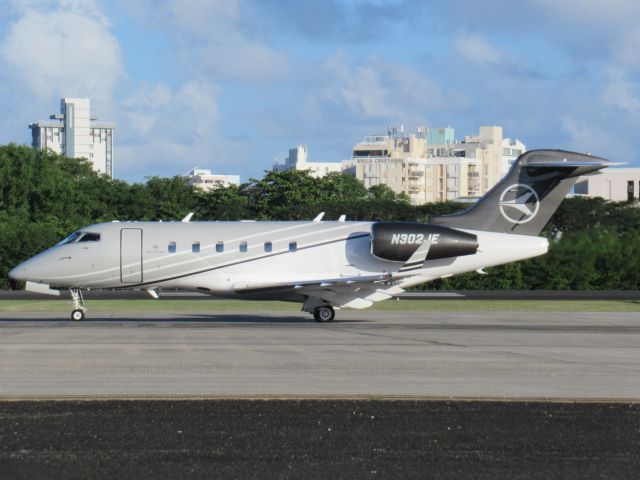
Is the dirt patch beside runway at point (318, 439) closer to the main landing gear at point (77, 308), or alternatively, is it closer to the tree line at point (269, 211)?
the main landing gear at point (77, 308)

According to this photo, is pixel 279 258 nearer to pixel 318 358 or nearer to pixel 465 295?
pixel 318 358

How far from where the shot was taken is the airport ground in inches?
452

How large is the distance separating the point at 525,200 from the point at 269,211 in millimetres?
65068

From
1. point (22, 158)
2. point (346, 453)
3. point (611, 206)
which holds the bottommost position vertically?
point (346, 453)

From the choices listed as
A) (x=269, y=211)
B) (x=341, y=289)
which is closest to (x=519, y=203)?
(x=341, y=289)

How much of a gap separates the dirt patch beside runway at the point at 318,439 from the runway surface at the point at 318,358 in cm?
135

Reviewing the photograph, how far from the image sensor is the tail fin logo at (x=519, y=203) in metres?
36.0

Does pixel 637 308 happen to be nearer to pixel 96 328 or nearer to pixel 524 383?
pixel 96 328

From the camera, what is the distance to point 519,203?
36.1 metres

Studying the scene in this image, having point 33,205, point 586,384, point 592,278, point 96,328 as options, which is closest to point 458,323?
point 96,328

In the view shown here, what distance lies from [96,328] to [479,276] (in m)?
35.3

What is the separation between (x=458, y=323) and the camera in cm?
3347

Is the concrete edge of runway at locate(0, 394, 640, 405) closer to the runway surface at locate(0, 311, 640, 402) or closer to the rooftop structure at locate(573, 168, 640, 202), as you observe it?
the runway surface at locate(0, 311, 640, 402)

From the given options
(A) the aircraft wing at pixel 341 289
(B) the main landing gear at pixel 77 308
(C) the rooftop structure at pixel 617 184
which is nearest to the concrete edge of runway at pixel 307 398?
(A) the aircraft wing at pixel 341 289
